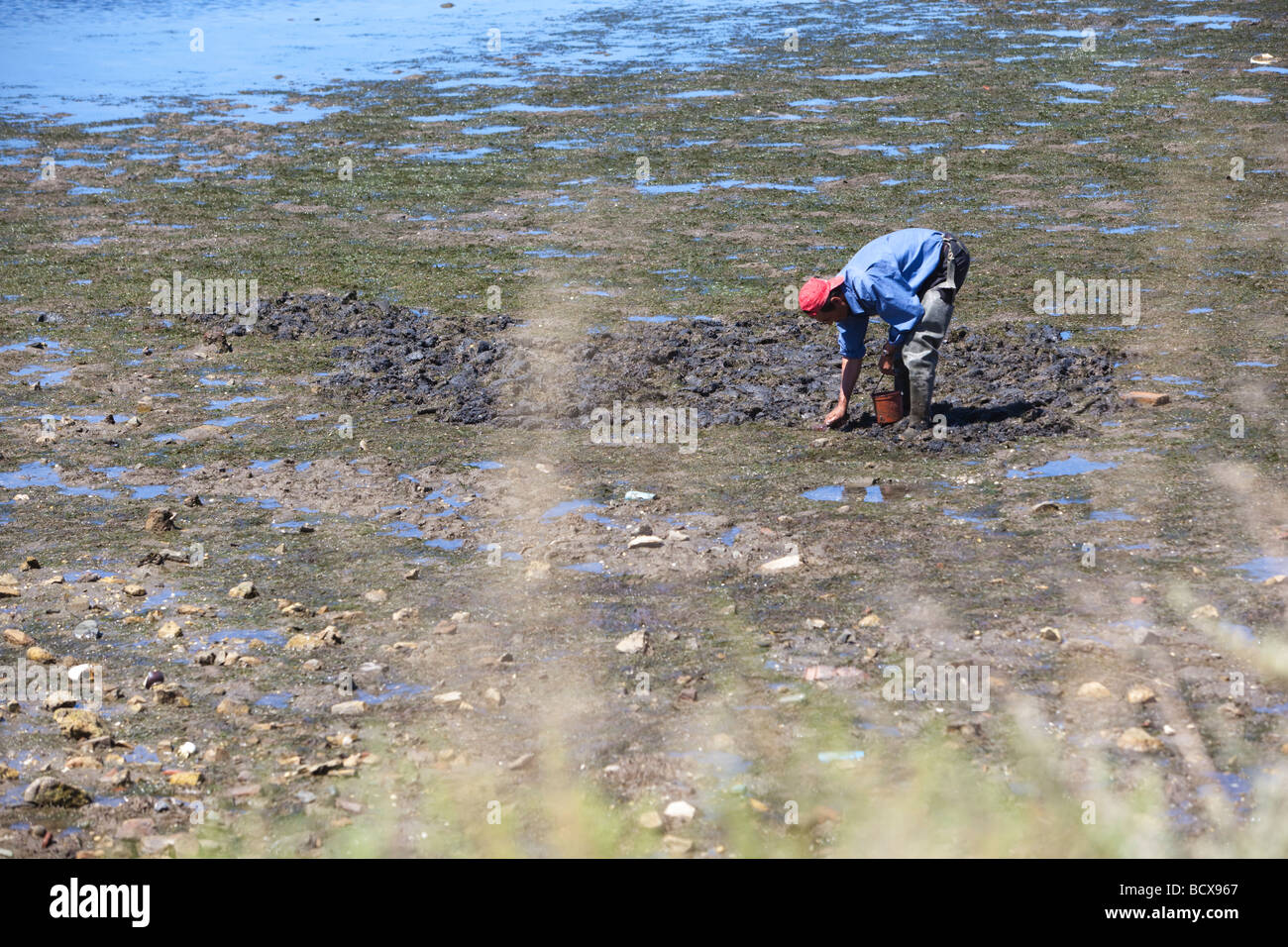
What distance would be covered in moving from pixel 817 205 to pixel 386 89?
1066 cm

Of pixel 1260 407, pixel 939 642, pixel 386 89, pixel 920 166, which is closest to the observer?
pixel 939 642

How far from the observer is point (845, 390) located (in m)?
8.64

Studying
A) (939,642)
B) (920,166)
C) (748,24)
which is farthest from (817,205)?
(748,24)

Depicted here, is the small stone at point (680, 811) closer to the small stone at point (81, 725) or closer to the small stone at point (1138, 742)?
the small stone at point (1138, 742)

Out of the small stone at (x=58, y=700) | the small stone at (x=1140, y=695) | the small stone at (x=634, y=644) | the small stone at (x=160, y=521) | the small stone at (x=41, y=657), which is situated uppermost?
the small stone at (x=160, y=521)

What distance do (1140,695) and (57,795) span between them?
13.5 ft

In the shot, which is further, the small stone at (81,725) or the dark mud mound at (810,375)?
the dark mud mound at (810,375)

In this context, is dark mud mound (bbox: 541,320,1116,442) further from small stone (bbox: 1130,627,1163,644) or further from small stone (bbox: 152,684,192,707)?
small stone (bbox: 152,684,192,707)

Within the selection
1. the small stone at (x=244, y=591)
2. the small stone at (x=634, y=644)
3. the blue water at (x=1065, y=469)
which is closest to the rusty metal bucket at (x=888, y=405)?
the blue water at (x=1065, y=469)

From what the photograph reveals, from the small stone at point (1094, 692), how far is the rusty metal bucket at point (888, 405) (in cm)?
334

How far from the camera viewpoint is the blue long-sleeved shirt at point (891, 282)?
8211 mm

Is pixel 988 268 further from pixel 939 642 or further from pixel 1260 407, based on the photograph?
pixel 939 642

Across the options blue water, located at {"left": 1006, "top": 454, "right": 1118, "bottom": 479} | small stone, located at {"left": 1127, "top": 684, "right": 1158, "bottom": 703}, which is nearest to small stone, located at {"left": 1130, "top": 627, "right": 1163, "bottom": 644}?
small stone, located at {"left": 1127, "top": 684, "right": 1158, "bottom": 703}

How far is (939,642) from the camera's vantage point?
5.95 metres
